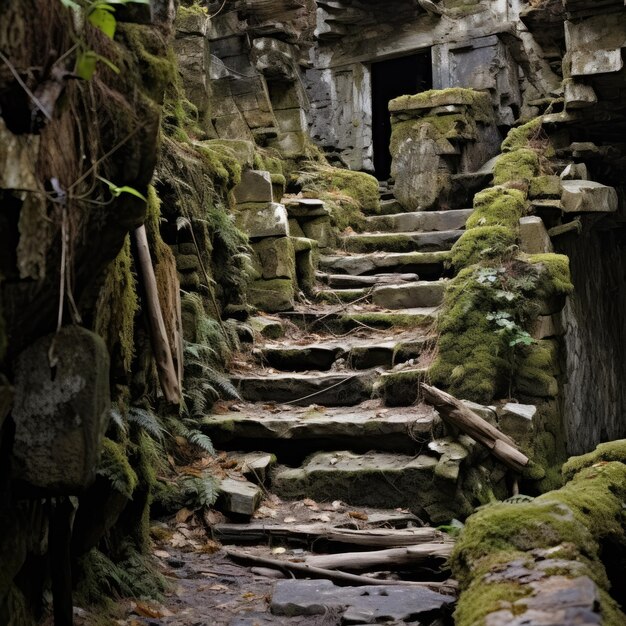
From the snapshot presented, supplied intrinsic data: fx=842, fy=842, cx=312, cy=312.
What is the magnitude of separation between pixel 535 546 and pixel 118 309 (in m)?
2.33

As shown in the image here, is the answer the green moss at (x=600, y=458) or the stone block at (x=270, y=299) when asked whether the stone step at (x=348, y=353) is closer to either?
the stone block at (x=270, y=299)

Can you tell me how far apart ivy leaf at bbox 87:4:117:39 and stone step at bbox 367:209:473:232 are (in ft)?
27.8

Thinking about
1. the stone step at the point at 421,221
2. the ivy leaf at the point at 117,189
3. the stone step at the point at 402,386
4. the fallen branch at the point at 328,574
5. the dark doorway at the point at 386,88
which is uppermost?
the dark doorway at the point at 386,88

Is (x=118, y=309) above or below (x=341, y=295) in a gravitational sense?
above

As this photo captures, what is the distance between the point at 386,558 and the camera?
5117 millimetres

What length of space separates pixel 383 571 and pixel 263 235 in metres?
4.61

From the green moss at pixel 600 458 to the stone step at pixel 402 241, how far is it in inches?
207

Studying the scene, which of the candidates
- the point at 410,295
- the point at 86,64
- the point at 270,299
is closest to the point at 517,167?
the point at 410,295

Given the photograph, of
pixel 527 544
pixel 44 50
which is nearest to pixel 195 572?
pixel 527 544

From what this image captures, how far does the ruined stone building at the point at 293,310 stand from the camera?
2.83 meters

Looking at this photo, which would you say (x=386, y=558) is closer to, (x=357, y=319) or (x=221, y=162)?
(x=357, y=319)

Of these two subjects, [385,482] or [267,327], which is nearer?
[385,482]

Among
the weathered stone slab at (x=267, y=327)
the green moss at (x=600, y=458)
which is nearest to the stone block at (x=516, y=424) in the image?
the green moss at (x=600, y=458)

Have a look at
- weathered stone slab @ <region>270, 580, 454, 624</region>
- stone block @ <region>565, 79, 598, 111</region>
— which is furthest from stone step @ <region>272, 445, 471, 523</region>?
stone block @ <region>565, 79, 598, 111</region>
